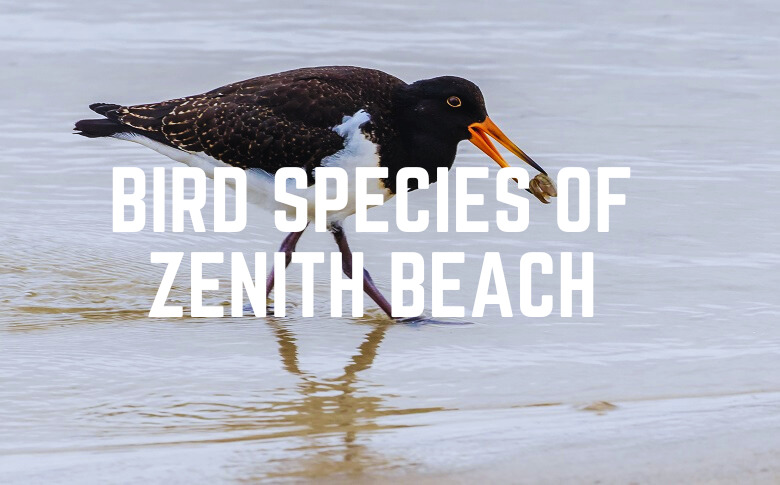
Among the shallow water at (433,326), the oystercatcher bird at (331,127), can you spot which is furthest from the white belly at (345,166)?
the shallow water at (433,326)

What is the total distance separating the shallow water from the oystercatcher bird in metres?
0.59

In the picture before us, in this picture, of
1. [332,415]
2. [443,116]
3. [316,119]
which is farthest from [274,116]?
[332,415]

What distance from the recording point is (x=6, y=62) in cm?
1029

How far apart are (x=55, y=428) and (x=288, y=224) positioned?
219cm

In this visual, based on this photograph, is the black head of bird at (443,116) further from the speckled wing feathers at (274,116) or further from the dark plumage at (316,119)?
the speckled wing feathers at (274,116)

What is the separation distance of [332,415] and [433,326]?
1.37m

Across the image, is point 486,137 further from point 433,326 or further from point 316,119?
point 433,326

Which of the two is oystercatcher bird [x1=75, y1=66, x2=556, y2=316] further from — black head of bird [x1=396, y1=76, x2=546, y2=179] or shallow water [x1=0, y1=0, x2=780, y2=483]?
shallow water [x1=0, y1=0, x2=780, y2=483]

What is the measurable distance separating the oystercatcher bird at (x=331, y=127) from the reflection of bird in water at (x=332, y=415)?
0.80m

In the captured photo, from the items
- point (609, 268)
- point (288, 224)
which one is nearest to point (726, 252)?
point (609, 268)

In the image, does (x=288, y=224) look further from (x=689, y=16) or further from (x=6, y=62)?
(x=689, y=16)

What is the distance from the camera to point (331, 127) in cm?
589

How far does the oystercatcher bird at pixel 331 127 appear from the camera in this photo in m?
5.89

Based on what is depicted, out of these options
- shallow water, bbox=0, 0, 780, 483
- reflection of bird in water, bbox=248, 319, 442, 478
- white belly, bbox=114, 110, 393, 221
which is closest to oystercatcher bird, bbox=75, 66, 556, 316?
white belly, bbox=114, 110, 393, 221
